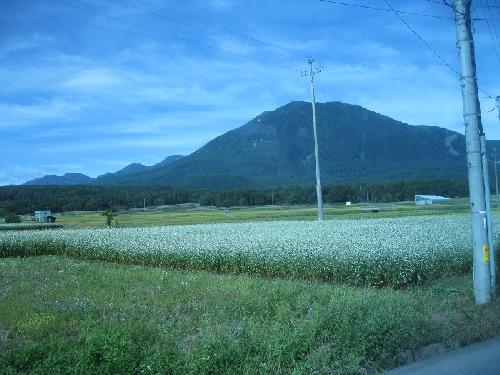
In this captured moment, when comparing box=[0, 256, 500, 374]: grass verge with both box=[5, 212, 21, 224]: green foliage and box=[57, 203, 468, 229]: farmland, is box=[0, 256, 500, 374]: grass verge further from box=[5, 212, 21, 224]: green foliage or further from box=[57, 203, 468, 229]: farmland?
box=[5, 212, 21, 224]: green foliage

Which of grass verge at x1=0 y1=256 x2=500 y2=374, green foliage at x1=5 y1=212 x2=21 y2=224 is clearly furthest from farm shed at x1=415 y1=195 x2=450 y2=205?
grass verge at x1=0 y1=256 x2=500 y2=374

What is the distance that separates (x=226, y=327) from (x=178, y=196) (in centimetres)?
8927

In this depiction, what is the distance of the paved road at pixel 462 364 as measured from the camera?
21.0 ft

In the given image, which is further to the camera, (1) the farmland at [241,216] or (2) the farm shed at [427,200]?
(2) the farm shed at [427,200]

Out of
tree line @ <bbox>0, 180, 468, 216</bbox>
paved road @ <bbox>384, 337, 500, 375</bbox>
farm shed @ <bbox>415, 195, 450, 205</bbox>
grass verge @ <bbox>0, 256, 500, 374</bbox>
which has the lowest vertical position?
paved road @ <bbox>384, 337, 500, 375</bbox>

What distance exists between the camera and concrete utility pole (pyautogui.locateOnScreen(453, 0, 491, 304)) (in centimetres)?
1054

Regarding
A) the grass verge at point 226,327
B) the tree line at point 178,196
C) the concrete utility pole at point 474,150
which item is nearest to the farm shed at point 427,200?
the tree line at point 178,196

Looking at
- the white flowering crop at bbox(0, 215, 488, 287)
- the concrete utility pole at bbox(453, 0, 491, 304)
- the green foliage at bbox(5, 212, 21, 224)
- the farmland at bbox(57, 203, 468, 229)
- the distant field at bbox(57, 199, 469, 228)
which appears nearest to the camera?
the concrete utility pole at bbox(453, 0, 491, 304)

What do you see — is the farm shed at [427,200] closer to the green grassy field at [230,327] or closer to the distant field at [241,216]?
the distant field at [241,216]

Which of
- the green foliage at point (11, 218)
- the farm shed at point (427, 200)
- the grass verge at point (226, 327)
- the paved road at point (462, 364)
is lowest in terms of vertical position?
the paved road at point (462, 364)

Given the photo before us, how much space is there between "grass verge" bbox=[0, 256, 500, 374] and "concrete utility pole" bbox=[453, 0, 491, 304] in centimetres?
67

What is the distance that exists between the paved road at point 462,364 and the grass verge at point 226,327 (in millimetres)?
337

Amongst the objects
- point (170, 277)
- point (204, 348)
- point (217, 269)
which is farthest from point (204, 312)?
point (217, 269)

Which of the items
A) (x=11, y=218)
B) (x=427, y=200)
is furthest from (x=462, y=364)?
(x=427, y=200)
